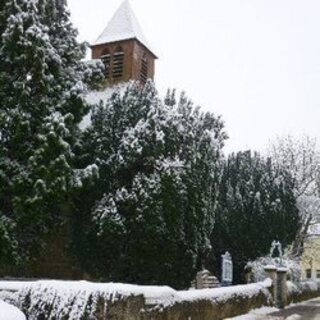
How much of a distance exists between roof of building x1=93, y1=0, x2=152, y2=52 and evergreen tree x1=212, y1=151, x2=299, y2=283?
31.9 ft

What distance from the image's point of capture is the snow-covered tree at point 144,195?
18.9 m

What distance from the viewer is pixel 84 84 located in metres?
20.2

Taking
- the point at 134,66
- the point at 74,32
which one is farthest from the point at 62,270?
the point at 134,66

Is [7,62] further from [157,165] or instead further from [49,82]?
[157,165]

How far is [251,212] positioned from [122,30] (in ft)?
45.0

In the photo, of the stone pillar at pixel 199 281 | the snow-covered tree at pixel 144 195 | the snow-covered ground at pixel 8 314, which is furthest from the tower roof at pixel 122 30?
the snow-covered ground at pixel 8 314

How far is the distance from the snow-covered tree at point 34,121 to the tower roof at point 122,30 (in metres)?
14.5

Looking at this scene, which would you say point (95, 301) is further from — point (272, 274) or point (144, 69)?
point (144, 69)

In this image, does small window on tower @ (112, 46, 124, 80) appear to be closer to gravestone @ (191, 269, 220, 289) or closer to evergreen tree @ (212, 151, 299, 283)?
evergreen tree @ (212, 151, 299, 283)

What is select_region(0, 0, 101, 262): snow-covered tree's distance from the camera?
1711 centimetres

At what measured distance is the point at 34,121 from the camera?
59.2 feet

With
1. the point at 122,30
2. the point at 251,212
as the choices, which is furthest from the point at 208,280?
the point at 122,30

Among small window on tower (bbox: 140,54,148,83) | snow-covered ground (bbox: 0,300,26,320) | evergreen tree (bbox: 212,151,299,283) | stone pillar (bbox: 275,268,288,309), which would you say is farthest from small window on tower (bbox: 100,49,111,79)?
snow-covered ground (bbox: 0,300,26,320)

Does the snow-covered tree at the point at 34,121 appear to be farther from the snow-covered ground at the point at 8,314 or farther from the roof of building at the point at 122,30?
the roof of building at the point at 122,30
